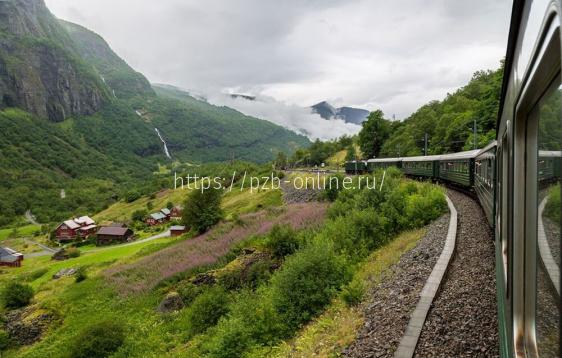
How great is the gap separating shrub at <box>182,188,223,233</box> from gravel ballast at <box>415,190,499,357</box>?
86.2ft

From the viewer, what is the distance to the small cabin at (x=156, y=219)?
235 feet

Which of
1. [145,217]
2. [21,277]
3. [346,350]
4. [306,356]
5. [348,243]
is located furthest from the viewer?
[145,217]

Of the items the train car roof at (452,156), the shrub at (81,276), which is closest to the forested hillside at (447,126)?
the train car roof at (452,156)

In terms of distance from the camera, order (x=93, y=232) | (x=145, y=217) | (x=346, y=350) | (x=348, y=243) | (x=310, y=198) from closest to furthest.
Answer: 1. (x=346, y=350)
2. (x=348, y=243)
3. (x=310, y=198)
4. (x=93, y=232)
5. (x=145, y=217)

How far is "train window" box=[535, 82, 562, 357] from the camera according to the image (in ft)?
4.56

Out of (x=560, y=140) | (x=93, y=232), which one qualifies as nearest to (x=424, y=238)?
(x=560, y=140)

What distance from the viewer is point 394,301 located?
8.46 metres

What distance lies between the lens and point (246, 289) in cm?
1780

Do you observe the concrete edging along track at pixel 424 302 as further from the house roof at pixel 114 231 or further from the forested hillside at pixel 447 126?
Answer: the house roof at pixel 114 231

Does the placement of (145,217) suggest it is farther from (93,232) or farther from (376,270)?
(376,270)

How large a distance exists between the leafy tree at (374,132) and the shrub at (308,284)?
236ft

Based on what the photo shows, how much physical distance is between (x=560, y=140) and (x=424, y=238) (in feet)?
42.6

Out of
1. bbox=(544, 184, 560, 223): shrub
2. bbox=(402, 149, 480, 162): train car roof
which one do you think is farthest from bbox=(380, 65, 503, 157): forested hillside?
bbox=(544, 184, 560, 223): shrub

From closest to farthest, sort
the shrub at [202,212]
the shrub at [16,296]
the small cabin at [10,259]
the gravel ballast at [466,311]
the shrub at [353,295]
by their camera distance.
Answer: the gravel ballast at [466,311]
the shrub at [353,295]
the shrub at [16,296]
the shrub at [202,212]
the small cabin at [10,259]
